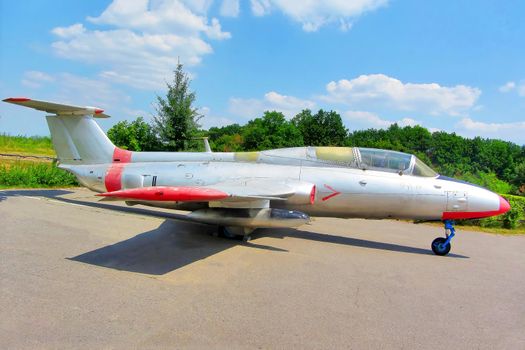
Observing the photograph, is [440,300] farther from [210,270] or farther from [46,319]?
[46,319]

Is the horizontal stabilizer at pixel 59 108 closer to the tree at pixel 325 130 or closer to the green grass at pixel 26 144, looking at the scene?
the green grass at pixel 26 144

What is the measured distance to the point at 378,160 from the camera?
705 centimetres

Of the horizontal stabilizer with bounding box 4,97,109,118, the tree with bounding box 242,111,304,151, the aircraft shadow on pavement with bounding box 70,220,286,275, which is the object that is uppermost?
the tree with bounding box 242,111,304,151

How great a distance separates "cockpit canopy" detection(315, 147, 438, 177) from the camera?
272 inches

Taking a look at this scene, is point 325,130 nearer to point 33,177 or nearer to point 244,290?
point 33,177

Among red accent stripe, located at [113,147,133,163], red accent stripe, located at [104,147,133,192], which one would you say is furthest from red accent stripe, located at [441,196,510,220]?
red accent stripe, located at [113,147,133,163]

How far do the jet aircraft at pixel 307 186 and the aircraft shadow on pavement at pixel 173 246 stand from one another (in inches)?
20.9

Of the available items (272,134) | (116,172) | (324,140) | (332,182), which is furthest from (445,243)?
(272,134)

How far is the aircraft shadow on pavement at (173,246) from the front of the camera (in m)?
5.27

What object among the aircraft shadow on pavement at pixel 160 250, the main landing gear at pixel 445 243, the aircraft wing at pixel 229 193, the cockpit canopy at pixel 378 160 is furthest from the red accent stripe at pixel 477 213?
the aircraft shadow on pavement at pixel 160 250

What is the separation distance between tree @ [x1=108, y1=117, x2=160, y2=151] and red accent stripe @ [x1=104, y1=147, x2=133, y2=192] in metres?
8.70

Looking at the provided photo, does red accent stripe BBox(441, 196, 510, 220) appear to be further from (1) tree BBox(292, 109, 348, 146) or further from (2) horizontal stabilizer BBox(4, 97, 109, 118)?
(1) tree BBox(292, 109, 348, 146)

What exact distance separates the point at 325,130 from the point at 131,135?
122ft

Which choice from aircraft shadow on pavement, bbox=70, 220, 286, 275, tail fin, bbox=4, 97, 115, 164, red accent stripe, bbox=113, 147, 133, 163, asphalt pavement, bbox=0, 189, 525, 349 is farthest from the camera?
tail fin, bbox=4, 97, 115, 164
